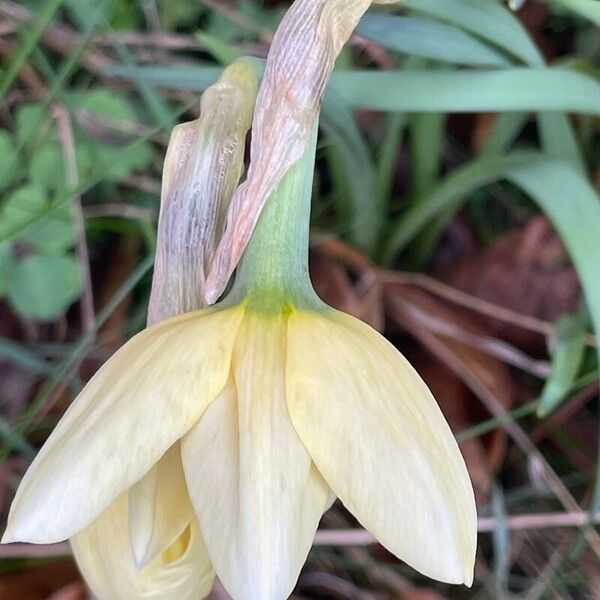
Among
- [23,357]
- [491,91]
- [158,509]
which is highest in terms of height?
[491,91]

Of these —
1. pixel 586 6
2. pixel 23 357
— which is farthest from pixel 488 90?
pixel 23 357

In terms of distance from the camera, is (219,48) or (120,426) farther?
(219,48)

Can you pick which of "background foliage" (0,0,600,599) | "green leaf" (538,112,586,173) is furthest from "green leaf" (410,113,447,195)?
"green leaf" (538,112,586,173)

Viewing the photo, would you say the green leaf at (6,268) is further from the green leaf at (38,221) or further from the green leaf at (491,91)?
the green leaf at (491,91)

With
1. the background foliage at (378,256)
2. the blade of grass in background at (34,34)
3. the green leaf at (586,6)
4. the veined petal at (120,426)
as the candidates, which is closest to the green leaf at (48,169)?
the background foliage at (378,256)

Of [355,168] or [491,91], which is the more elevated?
[491,91]

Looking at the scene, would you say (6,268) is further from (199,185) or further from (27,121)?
(199,185)
